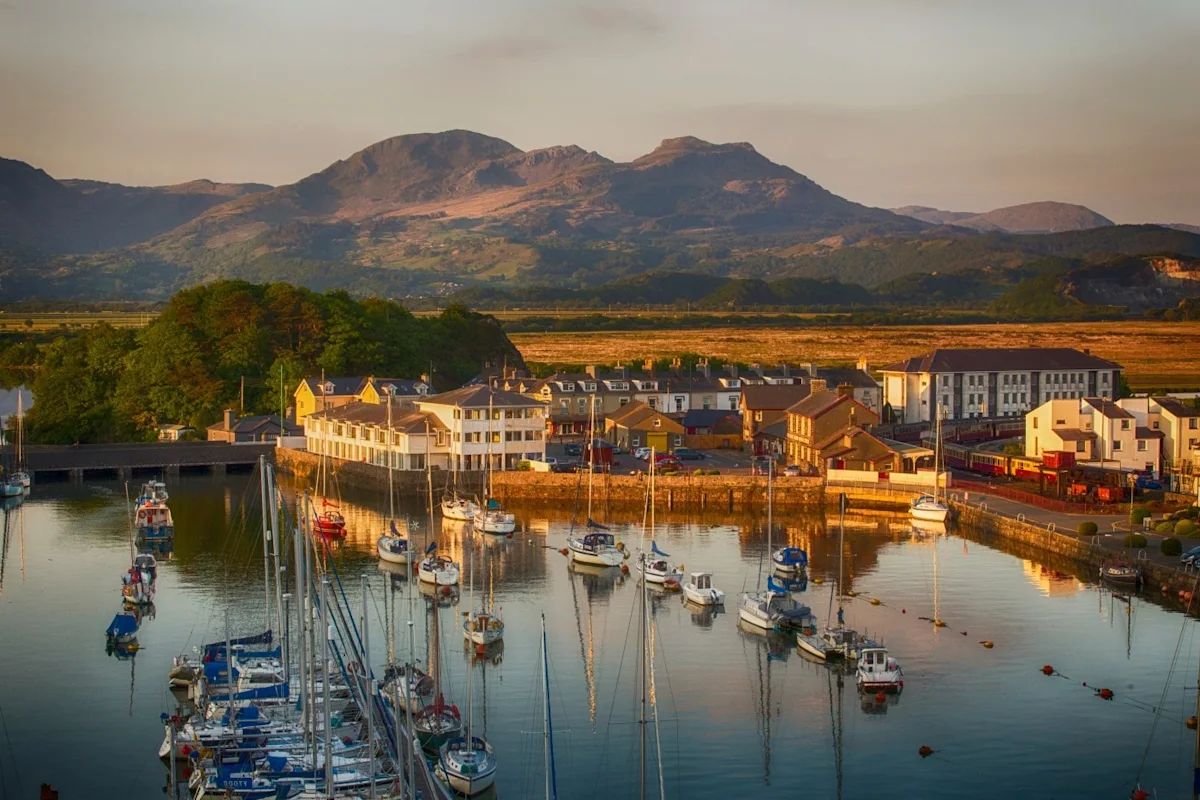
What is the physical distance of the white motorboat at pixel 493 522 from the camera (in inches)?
1613

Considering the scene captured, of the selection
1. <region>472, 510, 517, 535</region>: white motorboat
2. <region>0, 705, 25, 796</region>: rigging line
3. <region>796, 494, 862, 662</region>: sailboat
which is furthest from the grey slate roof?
<region>0, 705, 25, 796</region>: rigging line

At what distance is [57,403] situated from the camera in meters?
63.6

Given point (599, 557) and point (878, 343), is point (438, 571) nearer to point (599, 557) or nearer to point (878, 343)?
point (599, 557)

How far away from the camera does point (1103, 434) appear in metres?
47.9

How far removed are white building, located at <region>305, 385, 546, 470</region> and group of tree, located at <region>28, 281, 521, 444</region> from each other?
14401 mm

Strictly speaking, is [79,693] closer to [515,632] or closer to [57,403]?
[515,632]

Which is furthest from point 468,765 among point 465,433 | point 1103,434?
point 1103,434

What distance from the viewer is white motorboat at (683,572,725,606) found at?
3241 cm

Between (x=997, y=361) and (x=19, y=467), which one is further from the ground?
(x=997, y=361)

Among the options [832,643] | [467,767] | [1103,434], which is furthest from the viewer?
[1103,434]

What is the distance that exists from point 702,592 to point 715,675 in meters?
5.28

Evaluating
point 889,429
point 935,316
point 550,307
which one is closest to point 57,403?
point 889,429

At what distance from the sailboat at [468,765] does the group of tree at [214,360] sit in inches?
1725

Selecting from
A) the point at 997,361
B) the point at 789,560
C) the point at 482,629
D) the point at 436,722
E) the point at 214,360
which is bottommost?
the point at 436,722
